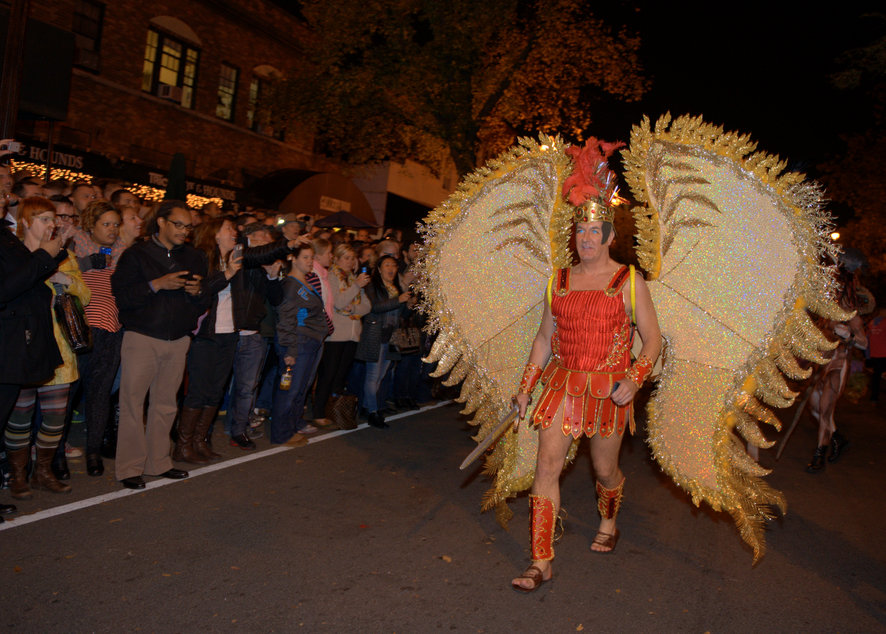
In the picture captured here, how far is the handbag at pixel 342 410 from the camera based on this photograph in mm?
7945

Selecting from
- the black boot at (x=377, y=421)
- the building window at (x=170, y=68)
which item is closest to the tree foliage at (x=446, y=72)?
the building window at (x=170, y=68)

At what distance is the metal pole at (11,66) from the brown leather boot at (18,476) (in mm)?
4603

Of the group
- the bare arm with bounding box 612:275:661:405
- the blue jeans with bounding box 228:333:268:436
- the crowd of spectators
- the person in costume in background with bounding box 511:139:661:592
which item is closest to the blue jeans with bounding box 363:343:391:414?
the crowd of spectators

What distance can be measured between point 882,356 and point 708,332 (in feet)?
44.7

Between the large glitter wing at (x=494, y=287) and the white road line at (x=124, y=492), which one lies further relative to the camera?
the large glitter wing at (x=494, y=287)

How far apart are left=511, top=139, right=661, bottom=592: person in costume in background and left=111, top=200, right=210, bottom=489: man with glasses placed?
266cm

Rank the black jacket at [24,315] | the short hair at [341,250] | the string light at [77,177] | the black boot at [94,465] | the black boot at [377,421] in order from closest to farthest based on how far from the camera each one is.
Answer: the black jacket at [24,315], the black boot at [94,465], the short hair at [341,250], the black boot at [377,421], the string light at [77,177]

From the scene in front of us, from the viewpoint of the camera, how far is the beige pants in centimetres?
531

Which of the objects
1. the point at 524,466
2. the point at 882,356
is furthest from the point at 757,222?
the point at 882,356

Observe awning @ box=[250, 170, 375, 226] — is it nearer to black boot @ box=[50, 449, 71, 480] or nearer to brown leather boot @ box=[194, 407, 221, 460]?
brown leather boot @ box=[194, 407, 221, 460]

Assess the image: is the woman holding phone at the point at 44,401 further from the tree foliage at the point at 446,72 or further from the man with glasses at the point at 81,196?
the tree foliage at the point at 446,72

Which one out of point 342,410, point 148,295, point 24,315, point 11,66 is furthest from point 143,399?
point 11,66

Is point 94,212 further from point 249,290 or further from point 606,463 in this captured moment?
point 606,463

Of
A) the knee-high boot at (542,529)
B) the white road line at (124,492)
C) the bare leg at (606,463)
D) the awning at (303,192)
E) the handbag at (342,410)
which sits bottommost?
the white road line at (124,492)
